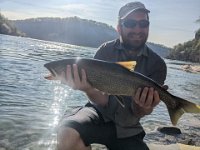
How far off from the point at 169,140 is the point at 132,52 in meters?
4.09

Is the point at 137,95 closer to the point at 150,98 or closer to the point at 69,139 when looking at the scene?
the point at 150,98

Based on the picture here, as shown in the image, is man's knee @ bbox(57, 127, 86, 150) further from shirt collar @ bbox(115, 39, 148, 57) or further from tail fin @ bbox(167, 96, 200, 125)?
shirt collar @ bbox(115, 39, 148, 57)

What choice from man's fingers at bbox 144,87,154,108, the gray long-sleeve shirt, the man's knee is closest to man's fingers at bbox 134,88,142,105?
man's fingers at bbox 144,87,154,108

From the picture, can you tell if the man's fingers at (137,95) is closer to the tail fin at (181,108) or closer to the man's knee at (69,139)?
the tail fin at (181,108)

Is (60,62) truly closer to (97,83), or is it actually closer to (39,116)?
(97,83)

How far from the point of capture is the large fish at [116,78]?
14.6ft

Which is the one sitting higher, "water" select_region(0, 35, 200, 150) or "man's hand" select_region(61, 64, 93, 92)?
"man's hand" select_region(61, 64, 93, 92)

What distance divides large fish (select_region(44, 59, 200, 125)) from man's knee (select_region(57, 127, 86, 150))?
677 millimetres

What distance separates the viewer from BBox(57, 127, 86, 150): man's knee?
4.63 metres

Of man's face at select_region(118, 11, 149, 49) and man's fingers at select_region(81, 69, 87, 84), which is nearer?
man's fingers at select_region(81, 69, 87, 84)

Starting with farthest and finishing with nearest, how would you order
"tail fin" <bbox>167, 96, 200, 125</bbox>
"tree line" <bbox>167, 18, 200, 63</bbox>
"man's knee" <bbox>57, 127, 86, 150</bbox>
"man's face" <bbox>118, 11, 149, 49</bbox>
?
"tree line" <bbox>167, 18, 200, 63</bbox>, "man's face" <bbox>118, 11, 149, 49</bbox>, "man's knee" <bbox>57, 127, 86, 150</bbox>, "tail fin" <bbox>167, 96, 200, 125</bbox>

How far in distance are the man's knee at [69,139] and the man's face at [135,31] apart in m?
→ 1.60

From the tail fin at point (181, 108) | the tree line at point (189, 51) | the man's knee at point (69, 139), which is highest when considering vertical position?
the tail fin at point (181, 108)

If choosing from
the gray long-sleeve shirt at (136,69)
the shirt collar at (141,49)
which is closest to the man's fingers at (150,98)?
the gray long-sleeve shirt at (136,69)
